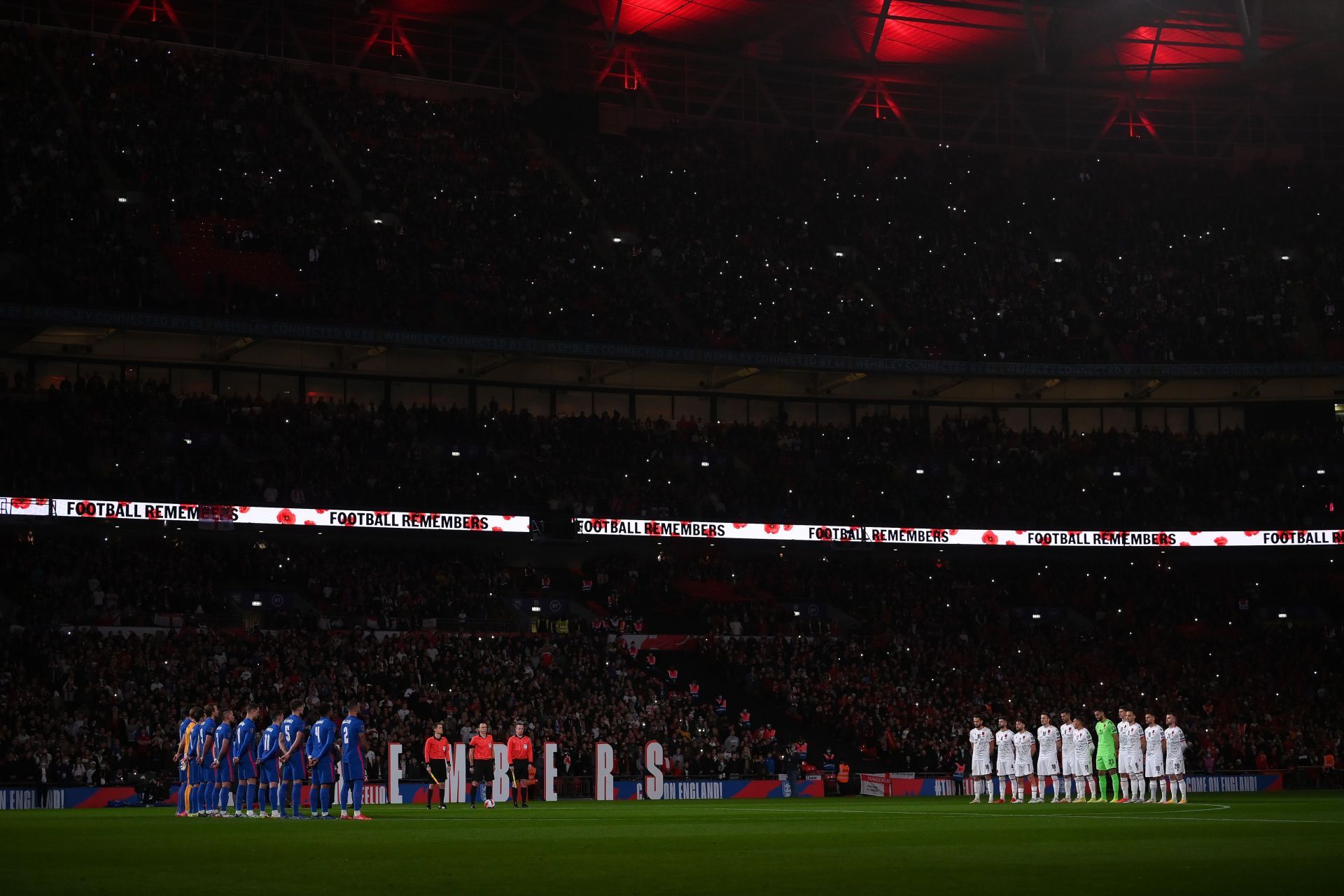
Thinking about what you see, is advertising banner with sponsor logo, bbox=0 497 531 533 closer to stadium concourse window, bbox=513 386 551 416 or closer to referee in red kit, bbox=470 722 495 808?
stadium concourse window, bbox=513 386 551 416

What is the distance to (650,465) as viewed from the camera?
2174 inches

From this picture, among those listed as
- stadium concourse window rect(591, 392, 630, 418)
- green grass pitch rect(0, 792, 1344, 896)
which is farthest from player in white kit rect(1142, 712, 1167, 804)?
stadium concourse window rect(591, 392, 630, 418)

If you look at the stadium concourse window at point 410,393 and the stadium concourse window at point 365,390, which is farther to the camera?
the stadium concourse window at point 410,393

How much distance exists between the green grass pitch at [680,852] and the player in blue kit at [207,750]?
2.77ft

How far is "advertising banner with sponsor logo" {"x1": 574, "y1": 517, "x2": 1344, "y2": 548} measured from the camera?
53.0 metres

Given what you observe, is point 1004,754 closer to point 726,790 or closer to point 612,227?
point 726,790

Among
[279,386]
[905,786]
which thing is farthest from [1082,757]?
[279,386]

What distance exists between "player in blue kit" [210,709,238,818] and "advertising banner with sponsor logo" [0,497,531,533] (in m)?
21.2

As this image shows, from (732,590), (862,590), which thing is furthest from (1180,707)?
(732,590)

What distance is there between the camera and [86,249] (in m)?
48.3

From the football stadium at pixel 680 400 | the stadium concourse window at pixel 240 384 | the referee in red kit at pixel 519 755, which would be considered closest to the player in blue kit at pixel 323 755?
the football stadium at pixel 680 400

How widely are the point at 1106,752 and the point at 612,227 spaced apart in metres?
34.3

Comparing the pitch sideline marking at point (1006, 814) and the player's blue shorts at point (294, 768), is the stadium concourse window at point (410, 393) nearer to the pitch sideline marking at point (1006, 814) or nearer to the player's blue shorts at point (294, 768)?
the pitch sideline marking at point (1006, 814)

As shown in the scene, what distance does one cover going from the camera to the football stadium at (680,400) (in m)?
42.1
